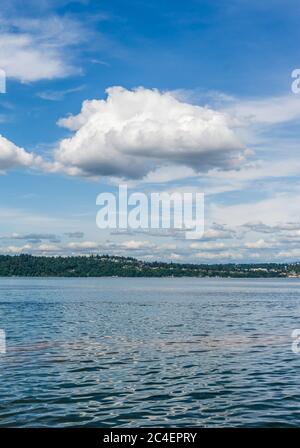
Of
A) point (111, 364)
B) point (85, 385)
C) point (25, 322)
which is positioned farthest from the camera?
point (25, 322)

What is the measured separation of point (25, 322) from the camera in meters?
76.8

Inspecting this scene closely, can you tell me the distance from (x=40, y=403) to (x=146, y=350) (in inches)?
795

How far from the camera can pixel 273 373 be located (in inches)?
1548

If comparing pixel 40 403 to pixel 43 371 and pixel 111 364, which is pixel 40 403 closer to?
pixel 43 371

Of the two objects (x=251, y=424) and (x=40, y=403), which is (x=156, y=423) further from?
(x=40, y=403)

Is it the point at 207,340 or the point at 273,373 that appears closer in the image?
the point at 273,373

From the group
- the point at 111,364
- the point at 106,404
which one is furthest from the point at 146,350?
the point at 106,404
